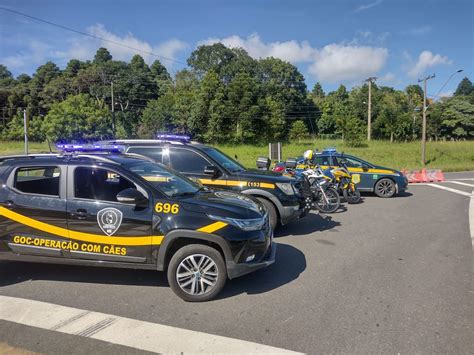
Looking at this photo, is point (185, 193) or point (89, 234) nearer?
point (89, 234)

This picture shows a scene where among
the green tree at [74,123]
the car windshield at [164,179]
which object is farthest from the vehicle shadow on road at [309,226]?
the green tree at [74,123]

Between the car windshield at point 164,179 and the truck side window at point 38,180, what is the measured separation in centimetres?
89

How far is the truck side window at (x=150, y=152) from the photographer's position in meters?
7.27

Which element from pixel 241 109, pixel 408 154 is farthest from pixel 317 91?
pixel 408 154

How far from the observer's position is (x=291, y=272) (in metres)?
5.04

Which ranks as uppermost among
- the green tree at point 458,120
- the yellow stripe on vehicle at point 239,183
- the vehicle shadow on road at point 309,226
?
the green tree at point 458,120

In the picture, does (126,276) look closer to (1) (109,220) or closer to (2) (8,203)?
(1) (109,220)

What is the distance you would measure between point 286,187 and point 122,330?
412 centimetres

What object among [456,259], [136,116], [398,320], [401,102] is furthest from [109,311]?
[401,102]

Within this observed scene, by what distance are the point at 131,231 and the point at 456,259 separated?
4938 mm

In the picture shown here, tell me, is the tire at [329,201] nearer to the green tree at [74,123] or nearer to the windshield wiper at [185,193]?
the windshield wiper at [185,193]

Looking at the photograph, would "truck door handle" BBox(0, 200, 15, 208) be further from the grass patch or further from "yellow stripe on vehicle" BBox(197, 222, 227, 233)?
the grass patch

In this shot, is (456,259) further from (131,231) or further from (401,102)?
(401,102)

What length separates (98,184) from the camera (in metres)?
4.43
